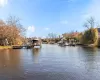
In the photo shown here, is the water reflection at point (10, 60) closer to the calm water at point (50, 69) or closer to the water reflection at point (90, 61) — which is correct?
the calm water at point (50, 69)

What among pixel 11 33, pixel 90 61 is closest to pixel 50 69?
pixel 90 61

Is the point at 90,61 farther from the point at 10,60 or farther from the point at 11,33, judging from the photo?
the point at 11,33

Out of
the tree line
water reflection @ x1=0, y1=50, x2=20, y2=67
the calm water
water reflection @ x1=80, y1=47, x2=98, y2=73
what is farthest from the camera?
the tree line

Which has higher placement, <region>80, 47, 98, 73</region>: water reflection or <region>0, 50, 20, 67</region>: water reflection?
<region>0, 50, 20, 67</region>: water reflection

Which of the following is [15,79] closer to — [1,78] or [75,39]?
[1,78]

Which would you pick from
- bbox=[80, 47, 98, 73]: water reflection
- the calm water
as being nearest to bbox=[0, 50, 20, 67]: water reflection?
the calm water

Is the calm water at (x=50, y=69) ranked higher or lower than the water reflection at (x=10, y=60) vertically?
lower

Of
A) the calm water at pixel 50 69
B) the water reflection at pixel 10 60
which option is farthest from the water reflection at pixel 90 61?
the water reflection at pixel 10 60

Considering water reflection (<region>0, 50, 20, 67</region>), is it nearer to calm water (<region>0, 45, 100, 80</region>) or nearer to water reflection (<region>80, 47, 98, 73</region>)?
calm water (<region>0, 45, 100, 80</region>)

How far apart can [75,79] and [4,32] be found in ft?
178

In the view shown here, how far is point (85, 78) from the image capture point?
17.0m

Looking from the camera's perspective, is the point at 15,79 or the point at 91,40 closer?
the point at 15,79

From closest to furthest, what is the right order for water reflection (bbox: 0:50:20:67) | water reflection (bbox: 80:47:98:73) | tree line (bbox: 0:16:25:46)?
water reflection (bbox: 80:47:98:73) < water reflection (bbox: 0:50:20:67) < tree line (bbox: 0:16:25:46)

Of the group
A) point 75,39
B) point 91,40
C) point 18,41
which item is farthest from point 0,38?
point 75,39
